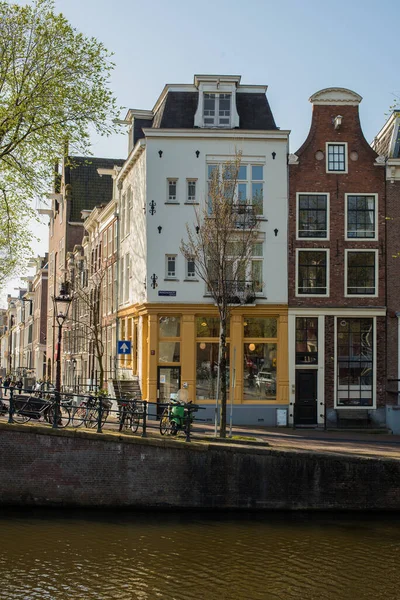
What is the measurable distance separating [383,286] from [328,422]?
5383 mm

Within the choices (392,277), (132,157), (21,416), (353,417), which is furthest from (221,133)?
(21,416)

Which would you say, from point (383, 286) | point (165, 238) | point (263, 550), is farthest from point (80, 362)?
point (263, 550)

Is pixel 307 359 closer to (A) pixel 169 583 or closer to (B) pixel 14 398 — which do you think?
(B) pixel 14 398

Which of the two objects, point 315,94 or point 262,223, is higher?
point 315,94

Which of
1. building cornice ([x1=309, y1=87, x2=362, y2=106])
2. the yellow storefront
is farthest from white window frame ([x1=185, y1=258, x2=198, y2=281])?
building cornice ([x1=309, y1=87, x2=362, y2=106])

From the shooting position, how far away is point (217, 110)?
31641mm

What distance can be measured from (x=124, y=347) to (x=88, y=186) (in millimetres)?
27880

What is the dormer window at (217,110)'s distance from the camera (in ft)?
104

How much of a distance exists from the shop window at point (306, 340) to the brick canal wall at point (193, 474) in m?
10.3

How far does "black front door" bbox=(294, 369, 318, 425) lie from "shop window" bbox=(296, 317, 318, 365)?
44cm

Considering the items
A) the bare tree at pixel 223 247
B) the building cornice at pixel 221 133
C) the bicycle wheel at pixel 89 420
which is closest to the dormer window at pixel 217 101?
the building cornice at pixel 221 133

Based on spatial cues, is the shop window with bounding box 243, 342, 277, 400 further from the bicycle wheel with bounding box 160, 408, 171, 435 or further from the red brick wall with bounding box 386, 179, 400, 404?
the bicycle wheel with bounding box 160, 408, 171, 435

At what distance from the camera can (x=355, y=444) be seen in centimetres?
2448

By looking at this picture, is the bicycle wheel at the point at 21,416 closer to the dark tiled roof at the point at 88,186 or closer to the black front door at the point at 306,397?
the black front door at the point at 306,397
